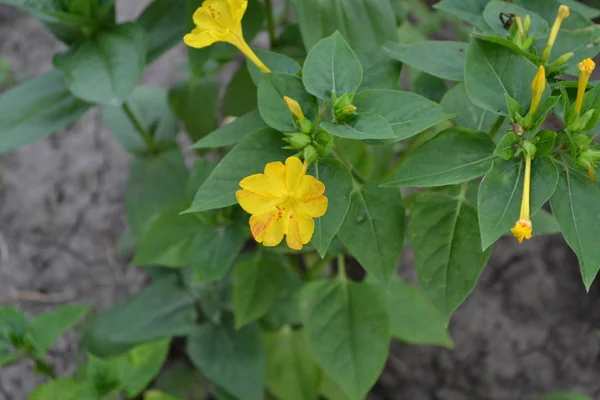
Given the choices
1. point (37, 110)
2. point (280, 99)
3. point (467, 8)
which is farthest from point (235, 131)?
point (37, 110)

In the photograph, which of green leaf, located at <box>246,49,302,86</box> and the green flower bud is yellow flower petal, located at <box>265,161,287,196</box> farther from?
green leaf, located at <box>246,49,302,86</box>

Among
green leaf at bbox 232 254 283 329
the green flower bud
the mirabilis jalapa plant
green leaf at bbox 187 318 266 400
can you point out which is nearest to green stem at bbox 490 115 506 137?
the mirabilis jalapa plant

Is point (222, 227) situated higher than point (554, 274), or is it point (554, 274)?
point (222, 227)

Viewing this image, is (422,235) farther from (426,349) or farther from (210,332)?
(426,349)

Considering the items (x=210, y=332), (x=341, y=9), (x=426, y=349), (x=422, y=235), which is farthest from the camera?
(x=426, y=349)

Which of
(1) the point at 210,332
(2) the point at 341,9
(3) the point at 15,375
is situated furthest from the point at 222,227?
(3) the point at 15,375

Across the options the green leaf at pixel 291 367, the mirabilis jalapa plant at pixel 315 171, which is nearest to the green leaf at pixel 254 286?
the mirabilis jalapa plant at pixel 315 171

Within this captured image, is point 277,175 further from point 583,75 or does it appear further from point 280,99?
point 583,75
